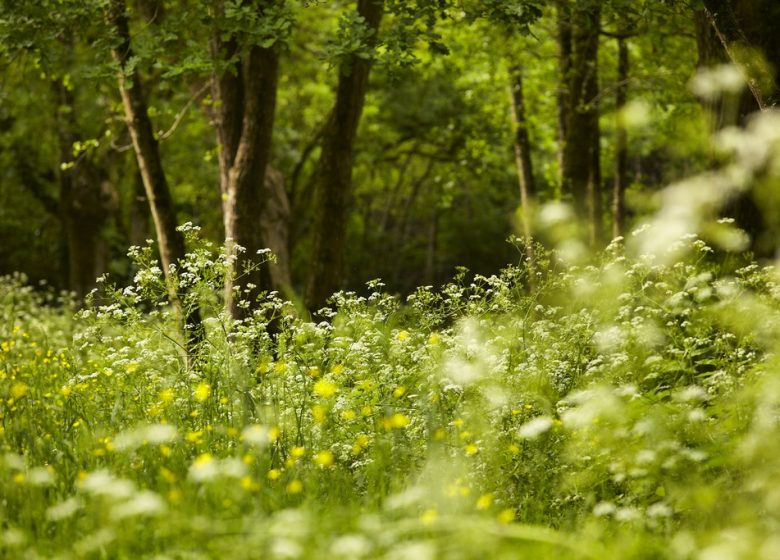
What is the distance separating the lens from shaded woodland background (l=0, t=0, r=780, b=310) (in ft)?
24.7

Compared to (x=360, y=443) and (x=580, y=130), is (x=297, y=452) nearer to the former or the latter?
(x=360, y=443)

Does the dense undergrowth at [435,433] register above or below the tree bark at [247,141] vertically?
below

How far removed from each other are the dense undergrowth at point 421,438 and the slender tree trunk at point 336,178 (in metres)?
3.60

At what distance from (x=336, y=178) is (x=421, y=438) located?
18.5 feet

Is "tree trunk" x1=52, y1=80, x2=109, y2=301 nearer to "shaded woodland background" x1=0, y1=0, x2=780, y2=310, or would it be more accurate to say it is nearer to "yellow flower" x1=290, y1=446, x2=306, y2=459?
"shaded woodland background" x1=0, y1=0, x2=780, y2=310

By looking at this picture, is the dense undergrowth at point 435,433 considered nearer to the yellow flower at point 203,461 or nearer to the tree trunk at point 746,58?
the yellow flower at point 203,461

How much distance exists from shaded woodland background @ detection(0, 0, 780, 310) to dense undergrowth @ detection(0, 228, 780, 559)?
1061 millimetres

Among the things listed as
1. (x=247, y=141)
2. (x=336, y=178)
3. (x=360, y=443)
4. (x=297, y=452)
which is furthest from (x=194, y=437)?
(x=336, y=178)

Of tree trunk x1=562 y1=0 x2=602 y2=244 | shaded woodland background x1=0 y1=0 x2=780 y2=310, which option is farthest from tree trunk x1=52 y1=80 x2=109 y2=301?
tree trunk x1=562 y1=0 x2=602 y2=244

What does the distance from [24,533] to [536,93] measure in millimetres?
18912

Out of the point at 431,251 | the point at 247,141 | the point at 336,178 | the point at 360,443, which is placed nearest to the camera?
the point at 360,443

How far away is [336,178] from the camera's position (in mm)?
10258

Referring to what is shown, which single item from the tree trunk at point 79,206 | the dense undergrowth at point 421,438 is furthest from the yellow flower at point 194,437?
the tree trunk at point 79,206

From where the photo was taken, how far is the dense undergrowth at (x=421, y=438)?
332 centimetres
